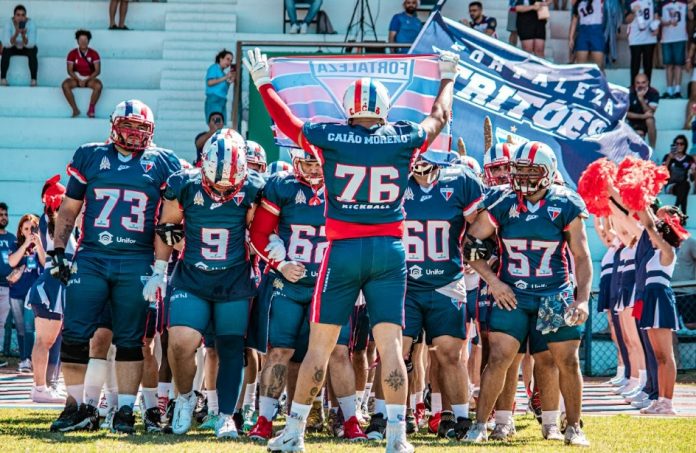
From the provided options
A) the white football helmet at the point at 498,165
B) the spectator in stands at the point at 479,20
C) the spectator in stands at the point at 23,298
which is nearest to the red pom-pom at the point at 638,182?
the white football helmet at the point at 498,165

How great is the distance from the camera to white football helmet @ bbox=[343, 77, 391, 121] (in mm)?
6969

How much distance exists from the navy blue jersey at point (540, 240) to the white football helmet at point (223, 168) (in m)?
1.86

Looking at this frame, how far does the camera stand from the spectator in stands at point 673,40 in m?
19.3

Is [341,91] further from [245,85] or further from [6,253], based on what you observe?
[245,85]

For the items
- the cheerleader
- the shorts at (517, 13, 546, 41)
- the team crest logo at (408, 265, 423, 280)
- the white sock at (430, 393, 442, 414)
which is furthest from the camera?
the shorts at (517, 13, 546, 41)

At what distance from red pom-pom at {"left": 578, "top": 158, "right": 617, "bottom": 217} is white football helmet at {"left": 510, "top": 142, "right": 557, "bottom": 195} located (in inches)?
90.3

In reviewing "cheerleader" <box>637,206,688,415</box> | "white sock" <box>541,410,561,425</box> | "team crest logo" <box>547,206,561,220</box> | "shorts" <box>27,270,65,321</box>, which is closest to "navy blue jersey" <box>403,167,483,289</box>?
"team crest logo" <box>547,206,561,220</box>

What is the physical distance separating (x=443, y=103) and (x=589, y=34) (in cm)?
1256

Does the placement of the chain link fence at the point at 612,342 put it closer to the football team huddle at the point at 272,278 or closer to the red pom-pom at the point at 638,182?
the red pom-pom at the point at 638,182

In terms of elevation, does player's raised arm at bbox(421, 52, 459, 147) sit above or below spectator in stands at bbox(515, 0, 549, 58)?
below

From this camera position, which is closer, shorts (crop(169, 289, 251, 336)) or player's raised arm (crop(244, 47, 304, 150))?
player's raised arm (crop(244, 47, 304, 150))

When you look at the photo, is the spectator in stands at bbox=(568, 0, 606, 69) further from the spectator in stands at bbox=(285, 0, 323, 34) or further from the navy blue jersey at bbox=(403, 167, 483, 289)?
the navy blue jersey at bbox=(403, 167, 483, 289)

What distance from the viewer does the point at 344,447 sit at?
7.50m

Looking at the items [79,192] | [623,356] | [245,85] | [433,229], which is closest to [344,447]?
[433,229]
